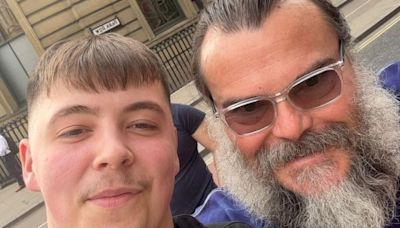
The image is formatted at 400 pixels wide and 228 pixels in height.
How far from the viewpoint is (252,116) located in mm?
1610

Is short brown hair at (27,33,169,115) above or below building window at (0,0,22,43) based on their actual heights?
below

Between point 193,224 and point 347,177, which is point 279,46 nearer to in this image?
point 347,177

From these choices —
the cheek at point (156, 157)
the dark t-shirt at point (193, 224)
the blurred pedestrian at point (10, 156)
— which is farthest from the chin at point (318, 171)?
the blurred pedestrian at point (10, 156)

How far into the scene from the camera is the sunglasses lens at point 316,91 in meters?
1.56

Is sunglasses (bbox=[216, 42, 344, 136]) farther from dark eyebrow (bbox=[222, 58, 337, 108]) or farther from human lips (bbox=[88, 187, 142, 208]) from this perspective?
human lips (bbox=[88, 187, 142, 208])

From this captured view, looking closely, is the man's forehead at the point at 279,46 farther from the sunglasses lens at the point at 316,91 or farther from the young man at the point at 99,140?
the young man at the point at 99,140

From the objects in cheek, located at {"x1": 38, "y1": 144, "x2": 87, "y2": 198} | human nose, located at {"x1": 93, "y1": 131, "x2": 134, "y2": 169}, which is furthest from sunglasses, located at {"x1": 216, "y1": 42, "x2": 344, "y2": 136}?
cheek, located at {"x1": 38, "y1": 144, "x2": 87, "y2": 198}

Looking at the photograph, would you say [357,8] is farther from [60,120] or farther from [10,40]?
[60,120]

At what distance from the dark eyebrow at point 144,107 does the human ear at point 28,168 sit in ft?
1.35

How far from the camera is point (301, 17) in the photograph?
163 cm

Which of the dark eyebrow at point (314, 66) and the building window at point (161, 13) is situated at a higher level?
the building window at point (161, 13)

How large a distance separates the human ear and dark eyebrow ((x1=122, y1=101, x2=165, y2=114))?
41 cm

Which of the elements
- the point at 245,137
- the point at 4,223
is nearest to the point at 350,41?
the point at 245,137

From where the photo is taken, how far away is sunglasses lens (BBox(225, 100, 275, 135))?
1586 mm
